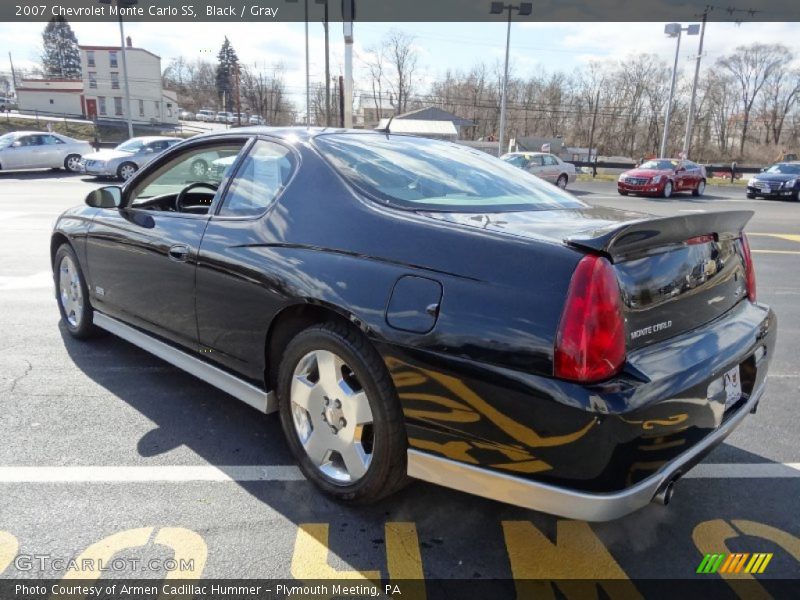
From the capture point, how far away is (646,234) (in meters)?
2.07

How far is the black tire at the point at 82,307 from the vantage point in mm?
4301

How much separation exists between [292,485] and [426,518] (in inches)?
26.4

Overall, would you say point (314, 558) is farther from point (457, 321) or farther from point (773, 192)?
point (773, 192)

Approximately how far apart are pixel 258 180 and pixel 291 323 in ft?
2.74

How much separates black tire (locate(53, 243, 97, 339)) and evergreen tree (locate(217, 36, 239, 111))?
3719 inches

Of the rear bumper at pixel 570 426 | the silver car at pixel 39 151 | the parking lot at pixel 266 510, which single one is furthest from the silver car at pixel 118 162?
the rear bumper at pixel 570 426

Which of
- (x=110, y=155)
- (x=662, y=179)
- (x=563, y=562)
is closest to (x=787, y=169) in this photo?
(x=662, y=179)

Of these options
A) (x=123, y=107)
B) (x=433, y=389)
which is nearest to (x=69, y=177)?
(x=433, y=389)

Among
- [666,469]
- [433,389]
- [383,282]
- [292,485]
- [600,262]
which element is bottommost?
[292,485]

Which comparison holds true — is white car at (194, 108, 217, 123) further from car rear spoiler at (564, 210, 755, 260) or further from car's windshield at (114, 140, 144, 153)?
car rear spoiler at (564, 210, 755, 260)

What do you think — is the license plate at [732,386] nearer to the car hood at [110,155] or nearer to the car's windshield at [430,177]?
the car's windshield at [430,177]

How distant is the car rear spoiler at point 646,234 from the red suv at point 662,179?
2161cm

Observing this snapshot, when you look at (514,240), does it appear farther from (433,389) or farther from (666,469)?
(666,469)

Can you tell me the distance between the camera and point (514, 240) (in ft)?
6.80
